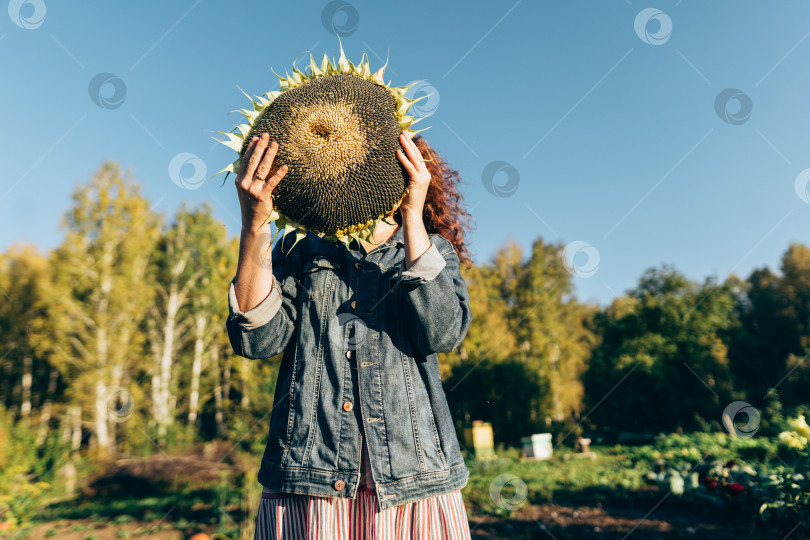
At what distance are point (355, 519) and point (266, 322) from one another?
0.79 meters

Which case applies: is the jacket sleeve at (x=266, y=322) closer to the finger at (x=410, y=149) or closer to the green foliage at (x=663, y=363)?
the finger at (x=410, y=149)

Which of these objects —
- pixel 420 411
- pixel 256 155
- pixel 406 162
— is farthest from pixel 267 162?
pixel 420 411

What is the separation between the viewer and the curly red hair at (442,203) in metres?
2.46

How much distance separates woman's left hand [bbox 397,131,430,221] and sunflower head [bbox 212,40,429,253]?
0.10 ft

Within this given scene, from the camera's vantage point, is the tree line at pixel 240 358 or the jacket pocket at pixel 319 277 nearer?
the jacket pocket at pixel 319 277

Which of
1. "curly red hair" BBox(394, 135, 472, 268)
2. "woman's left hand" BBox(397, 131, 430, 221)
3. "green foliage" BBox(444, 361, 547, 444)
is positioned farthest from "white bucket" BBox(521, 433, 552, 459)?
"woman's left hand" BBox(397, 131, 430, 221)

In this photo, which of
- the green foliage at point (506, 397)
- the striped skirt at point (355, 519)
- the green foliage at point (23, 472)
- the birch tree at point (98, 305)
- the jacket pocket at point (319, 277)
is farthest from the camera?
the green foliage at point (506, 397)

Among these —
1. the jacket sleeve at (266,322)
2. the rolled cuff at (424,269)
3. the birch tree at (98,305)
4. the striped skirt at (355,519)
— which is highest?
the birch tree at (98,305)

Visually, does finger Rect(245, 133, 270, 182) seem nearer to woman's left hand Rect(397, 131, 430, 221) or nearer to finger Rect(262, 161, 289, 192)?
finger Rect(262, 161, 289, 192)

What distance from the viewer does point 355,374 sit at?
1923 millimetres

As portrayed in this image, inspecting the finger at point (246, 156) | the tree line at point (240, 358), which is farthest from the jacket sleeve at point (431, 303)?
the tree line at point (240, 358)

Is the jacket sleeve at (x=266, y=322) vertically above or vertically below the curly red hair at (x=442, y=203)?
below

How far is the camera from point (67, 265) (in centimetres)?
1612

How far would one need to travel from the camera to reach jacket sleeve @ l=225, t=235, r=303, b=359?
188cm
